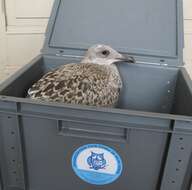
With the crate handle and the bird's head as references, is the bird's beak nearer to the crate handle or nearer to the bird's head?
the bird's head

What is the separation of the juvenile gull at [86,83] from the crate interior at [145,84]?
48mm

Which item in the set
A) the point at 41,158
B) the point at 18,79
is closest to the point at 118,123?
the point at 41,158

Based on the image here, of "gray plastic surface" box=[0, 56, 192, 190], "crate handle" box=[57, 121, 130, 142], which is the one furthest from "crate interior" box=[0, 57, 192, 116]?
"crate handle" box=[57, 121, 130, 142]

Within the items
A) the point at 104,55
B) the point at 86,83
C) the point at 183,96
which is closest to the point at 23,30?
the point at 104,55

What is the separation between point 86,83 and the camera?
2.83 feet

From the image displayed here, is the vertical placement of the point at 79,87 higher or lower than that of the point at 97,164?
higher

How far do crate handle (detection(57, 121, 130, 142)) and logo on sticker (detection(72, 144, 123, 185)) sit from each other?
1.1 inches

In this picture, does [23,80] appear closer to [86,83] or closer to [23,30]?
[86,83]

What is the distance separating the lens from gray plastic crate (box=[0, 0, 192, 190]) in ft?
2.15

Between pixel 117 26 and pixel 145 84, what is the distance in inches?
9.0

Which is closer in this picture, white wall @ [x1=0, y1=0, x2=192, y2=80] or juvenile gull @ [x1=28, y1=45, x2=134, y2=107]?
juvenile gull @ [x1=28, y1=45, x2=134, y2=107]

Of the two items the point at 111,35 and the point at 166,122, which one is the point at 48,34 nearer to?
the point at 111,35

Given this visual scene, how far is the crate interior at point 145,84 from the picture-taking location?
0.98 metres

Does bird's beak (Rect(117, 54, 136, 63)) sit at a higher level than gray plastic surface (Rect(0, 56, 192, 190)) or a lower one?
higher
